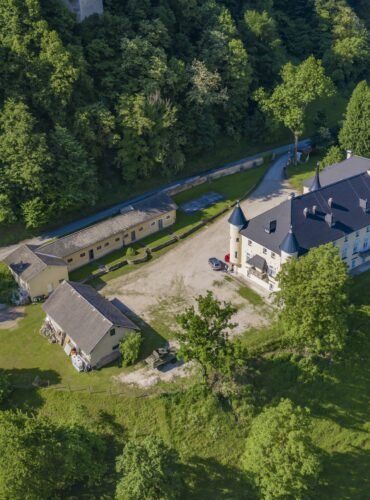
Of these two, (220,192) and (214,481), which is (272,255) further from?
(214,481)

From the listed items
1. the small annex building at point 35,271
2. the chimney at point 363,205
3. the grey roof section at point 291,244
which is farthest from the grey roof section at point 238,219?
the small annex building at point 35,271

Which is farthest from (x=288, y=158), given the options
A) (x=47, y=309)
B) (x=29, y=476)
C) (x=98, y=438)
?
(x=29, y=476)

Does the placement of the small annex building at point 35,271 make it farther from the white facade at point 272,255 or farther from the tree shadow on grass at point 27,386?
the white facade at point 272,255

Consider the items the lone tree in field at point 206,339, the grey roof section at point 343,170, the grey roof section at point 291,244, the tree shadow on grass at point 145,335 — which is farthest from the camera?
the grey roof section at point 343,170

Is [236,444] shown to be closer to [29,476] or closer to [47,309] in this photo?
[29,476]

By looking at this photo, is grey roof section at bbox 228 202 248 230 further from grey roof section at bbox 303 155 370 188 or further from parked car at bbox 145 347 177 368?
parked car at bbox 145 347 177 368

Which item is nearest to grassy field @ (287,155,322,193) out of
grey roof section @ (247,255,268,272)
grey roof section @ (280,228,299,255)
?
grey roof section @ (247,255,268,272)
